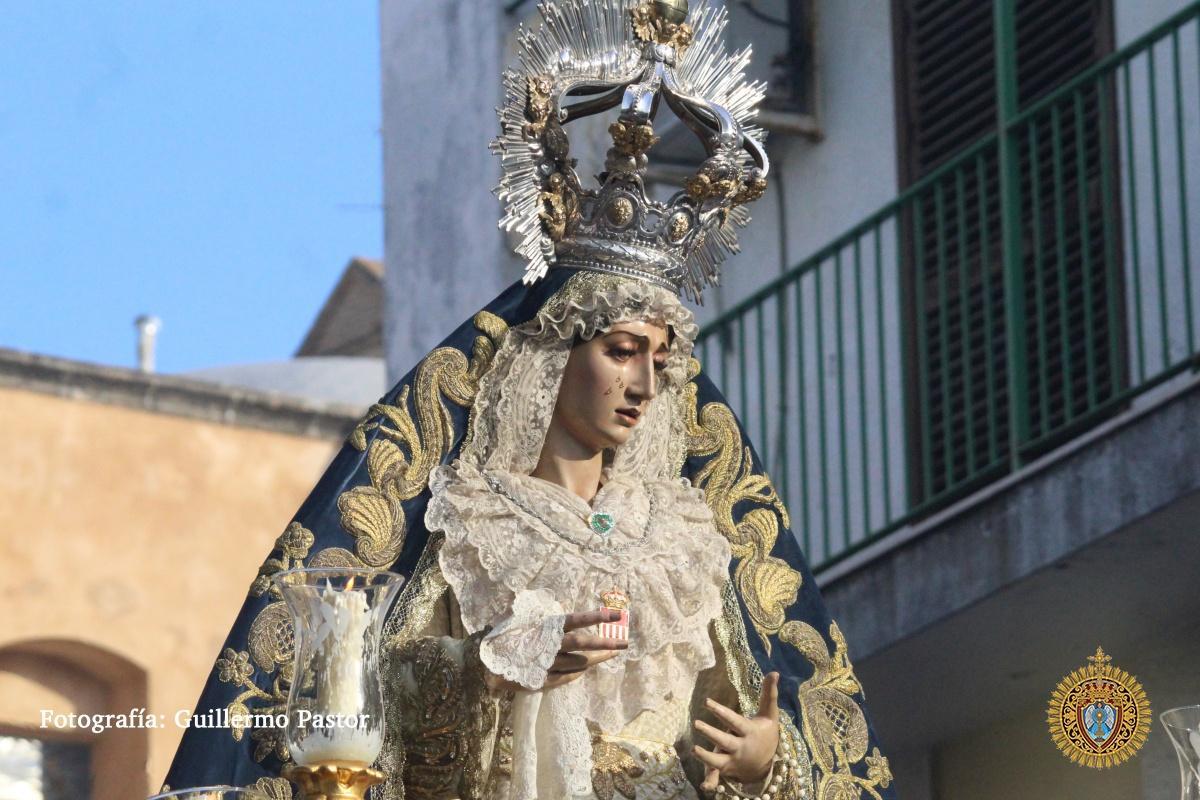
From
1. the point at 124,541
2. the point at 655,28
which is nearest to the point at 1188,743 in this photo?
the point at 655,28

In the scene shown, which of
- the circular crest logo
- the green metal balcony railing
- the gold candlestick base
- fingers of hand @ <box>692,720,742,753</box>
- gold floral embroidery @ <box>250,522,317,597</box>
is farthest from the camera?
the green metal balcony railing

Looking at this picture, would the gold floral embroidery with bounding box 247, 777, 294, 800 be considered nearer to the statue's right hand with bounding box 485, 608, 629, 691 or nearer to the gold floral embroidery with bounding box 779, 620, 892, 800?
the statue's right hand with bounding box 485, 608, 629, 691

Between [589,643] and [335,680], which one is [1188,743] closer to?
[589,643]

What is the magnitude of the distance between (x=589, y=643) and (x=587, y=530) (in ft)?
1.90

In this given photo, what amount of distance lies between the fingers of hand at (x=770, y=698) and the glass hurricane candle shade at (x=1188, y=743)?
942mm

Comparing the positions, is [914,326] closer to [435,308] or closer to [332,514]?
[435,308]

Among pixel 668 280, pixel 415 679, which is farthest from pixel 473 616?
pixel 668 280

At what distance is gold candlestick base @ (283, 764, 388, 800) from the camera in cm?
550

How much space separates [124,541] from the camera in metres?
15.9

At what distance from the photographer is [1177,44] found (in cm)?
924

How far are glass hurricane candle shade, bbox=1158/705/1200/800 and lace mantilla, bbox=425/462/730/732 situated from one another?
4.11ft

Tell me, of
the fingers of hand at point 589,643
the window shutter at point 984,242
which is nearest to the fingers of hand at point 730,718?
the fingers of hand at point 589,643

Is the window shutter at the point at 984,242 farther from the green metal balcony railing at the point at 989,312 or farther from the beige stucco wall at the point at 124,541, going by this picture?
the beige stucco wall at the point at 124,541

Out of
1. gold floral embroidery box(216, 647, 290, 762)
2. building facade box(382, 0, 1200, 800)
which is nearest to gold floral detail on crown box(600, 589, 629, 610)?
gold floral embroidery box(216, 647, 290, 762)
